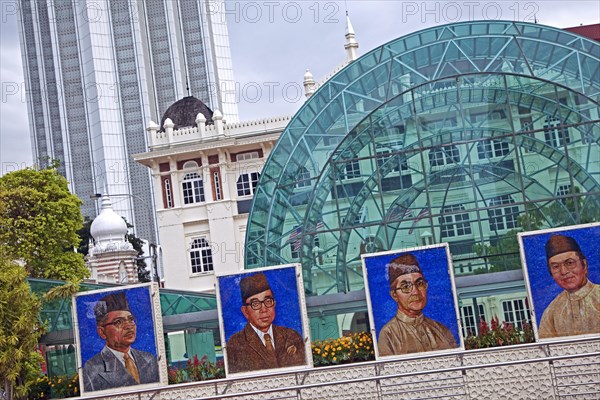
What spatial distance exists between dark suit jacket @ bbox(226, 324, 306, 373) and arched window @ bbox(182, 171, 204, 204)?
41720mm

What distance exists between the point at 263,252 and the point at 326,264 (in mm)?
3922

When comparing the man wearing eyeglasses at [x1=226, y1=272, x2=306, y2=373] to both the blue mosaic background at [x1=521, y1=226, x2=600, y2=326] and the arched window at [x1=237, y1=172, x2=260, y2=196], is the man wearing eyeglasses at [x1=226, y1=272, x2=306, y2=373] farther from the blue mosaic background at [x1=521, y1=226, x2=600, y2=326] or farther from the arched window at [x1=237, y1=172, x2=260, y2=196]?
the arched window at [x1=237, y1=172, x2=260, y2=196]

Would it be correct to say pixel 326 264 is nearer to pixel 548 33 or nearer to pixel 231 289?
pixel 231 289

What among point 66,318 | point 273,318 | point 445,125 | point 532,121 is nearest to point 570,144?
point 532,121

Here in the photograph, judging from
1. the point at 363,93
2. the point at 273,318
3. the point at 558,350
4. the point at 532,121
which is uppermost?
the point at 363,93

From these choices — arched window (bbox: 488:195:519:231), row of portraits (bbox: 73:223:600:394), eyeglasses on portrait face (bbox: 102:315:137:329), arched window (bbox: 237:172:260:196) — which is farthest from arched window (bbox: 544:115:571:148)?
arched window (bbox: 237:172:260:196)

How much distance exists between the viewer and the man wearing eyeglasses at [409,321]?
86.6 ft

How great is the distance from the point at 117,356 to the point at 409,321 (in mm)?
7984

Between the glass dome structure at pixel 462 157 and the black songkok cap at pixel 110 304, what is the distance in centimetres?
630

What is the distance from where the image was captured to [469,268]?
30.7 metres

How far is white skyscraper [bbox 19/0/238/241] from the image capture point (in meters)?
127

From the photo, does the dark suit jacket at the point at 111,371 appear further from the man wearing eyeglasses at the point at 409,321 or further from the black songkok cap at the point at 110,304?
the man wearing eyeglasses at the point at 409,321

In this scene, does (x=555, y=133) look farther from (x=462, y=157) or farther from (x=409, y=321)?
(x=409, y=321)

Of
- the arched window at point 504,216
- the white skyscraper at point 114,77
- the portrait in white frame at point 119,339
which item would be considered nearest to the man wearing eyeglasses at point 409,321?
the arched window at point 504,216
